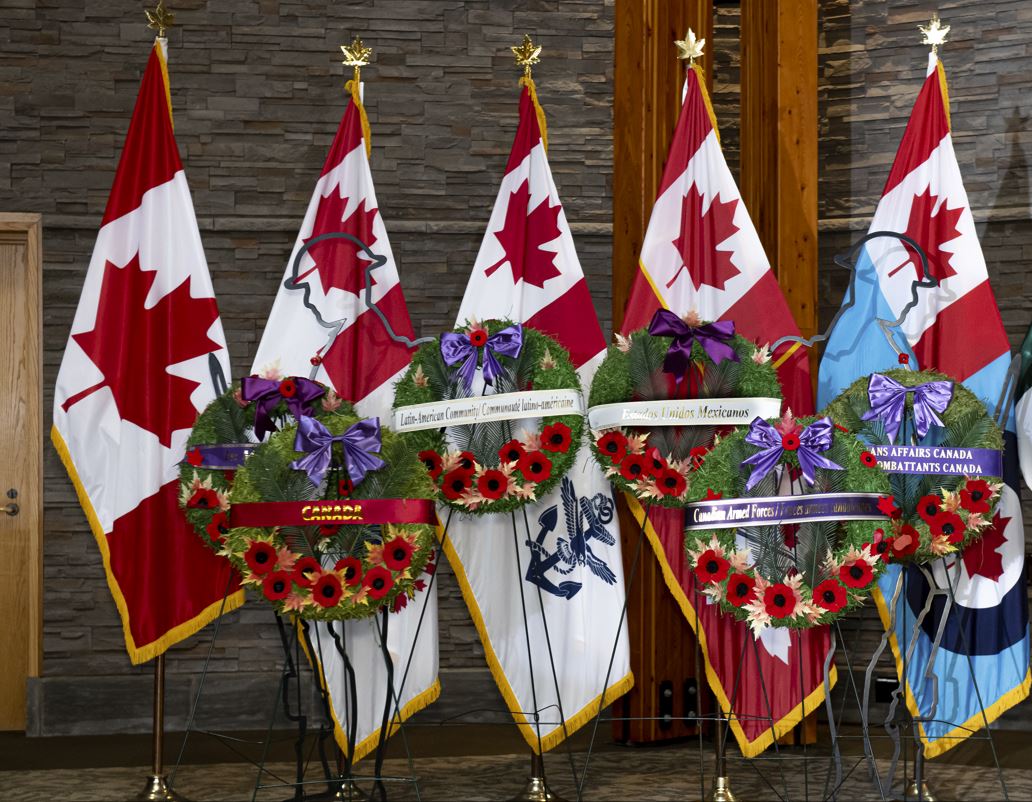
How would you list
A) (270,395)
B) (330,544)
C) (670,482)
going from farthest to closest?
1. (670,482)
2. (270,395)
3. (330,544)

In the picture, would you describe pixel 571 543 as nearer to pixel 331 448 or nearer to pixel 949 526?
pixel 331 448

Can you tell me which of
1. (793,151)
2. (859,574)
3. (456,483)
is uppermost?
(793,151)

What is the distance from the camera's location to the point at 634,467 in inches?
131

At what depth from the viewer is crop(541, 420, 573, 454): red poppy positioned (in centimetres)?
339

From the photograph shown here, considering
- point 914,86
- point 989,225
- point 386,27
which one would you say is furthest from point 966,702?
point 386,27

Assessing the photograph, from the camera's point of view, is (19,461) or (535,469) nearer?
(535,469)

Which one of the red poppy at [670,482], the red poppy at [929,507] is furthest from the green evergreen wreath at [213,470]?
the red poppy at [929,507]

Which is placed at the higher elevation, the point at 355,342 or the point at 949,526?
the point at 355,342

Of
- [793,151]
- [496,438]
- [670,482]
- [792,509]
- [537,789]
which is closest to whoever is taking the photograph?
[792,509]

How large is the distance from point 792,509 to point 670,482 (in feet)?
1.53

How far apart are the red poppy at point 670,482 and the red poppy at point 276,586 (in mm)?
1073

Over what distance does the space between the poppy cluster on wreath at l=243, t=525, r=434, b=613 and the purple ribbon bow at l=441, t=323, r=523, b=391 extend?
0.56m

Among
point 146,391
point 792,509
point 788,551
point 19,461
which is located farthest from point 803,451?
point 19,461

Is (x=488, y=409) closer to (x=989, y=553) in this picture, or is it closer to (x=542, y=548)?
(x=542, y=548)
